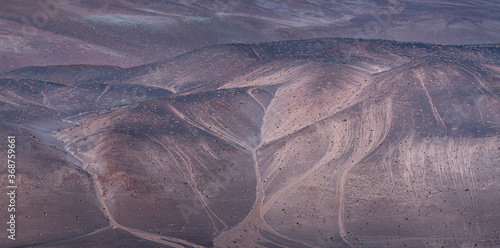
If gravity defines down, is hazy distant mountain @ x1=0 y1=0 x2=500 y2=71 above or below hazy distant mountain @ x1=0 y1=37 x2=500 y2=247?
above

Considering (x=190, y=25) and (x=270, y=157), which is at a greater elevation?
(x=190, y=25)

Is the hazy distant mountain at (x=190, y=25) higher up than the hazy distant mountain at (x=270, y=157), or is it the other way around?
the hazy distant mountain at (x=190, y=25)

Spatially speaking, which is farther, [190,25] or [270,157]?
[190,25]

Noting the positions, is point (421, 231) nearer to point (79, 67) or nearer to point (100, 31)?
point (79, 67)

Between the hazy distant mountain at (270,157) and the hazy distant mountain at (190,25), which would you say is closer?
the hazy distant mountain at (270,157)

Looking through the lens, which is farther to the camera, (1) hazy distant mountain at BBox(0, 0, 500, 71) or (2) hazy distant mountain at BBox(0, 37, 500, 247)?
(1) hazy distant mountain at BBox(0, 0, 500, 71)
